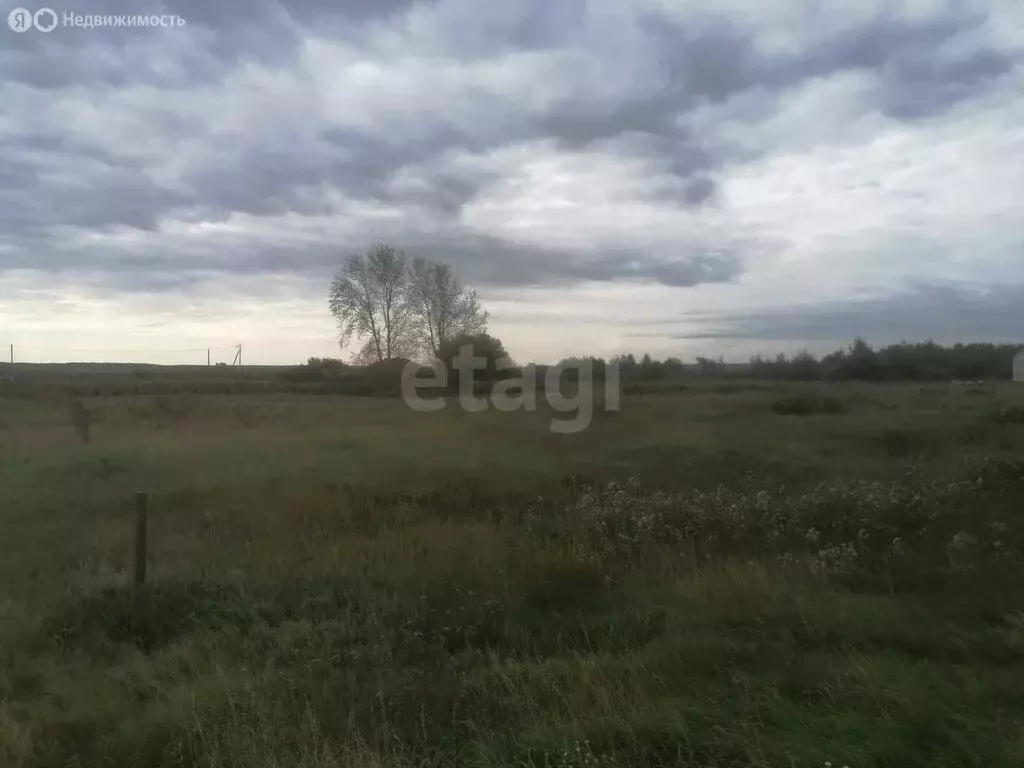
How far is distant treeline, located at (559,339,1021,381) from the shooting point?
5591cm

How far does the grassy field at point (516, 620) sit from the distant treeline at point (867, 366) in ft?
135

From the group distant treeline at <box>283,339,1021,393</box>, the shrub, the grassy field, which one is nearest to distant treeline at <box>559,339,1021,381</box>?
distant treeline at <box>283,339,1021,393</box>

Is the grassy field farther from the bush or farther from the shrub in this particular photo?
the bush

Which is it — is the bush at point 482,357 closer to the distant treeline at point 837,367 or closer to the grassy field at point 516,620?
the distant treeline at point 837,367

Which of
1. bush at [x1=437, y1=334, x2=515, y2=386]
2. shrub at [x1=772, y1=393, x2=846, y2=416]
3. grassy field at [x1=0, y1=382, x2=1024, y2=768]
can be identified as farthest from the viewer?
bush at [x1=437, y1=334, x2=515, y2=386]

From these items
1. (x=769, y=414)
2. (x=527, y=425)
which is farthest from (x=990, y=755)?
(x=769, y=414)

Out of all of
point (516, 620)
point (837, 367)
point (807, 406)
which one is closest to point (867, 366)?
point (837, 367)

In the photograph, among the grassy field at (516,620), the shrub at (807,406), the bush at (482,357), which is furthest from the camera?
the bush at (482,357)

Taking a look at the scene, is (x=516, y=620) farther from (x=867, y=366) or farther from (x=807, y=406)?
(x=867, y=366)

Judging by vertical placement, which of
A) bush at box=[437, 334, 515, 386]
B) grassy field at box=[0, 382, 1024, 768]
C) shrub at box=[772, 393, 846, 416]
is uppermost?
bush at box=[437, 334, 515, 386]

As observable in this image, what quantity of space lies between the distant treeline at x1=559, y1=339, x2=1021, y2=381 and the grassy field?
1622 inches

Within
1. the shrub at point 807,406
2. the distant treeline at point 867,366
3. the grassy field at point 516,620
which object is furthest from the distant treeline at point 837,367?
the grassy field at point 516,620

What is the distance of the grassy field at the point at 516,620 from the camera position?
14.8 ft

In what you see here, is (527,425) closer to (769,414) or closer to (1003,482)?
(769,414)
